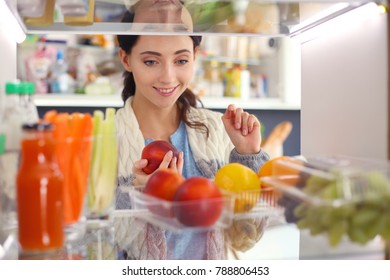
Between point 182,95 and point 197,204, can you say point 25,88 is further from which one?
point 182,95

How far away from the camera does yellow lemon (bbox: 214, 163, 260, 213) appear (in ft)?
3.90

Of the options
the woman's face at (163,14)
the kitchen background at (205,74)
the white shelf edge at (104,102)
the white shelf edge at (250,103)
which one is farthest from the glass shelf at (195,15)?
the white shelf edge at (250,103)

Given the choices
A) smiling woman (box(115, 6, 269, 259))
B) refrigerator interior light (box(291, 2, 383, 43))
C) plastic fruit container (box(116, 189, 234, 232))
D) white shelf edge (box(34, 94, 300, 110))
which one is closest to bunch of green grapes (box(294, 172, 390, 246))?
plastic fruit container (box(116, 189, 234, 232))

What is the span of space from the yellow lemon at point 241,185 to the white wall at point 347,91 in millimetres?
267

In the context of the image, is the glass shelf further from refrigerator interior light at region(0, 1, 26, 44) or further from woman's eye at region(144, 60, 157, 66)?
woman's eye at region(144, 60, 157, 66)

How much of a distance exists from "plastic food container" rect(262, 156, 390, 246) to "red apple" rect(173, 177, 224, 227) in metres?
0.14

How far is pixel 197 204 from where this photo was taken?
1.04m

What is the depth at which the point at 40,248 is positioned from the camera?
1.00 meters

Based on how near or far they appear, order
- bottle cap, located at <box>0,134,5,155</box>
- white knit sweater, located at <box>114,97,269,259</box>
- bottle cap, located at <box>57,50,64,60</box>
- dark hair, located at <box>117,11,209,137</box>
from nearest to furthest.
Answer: bottle cap, located at <box>0,134,5,155</box>
white knit sweater, located at <box>114,97,269,259</box>
dark hair, located at <box>117,11,209,137</box>
bottle cap, located at <box>57,50,64,60</box>

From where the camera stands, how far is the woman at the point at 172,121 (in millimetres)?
1658

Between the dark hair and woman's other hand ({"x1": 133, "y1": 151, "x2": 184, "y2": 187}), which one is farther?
the dark hair

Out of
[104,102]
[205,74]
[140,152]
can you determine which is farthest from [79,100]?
[140,152]
